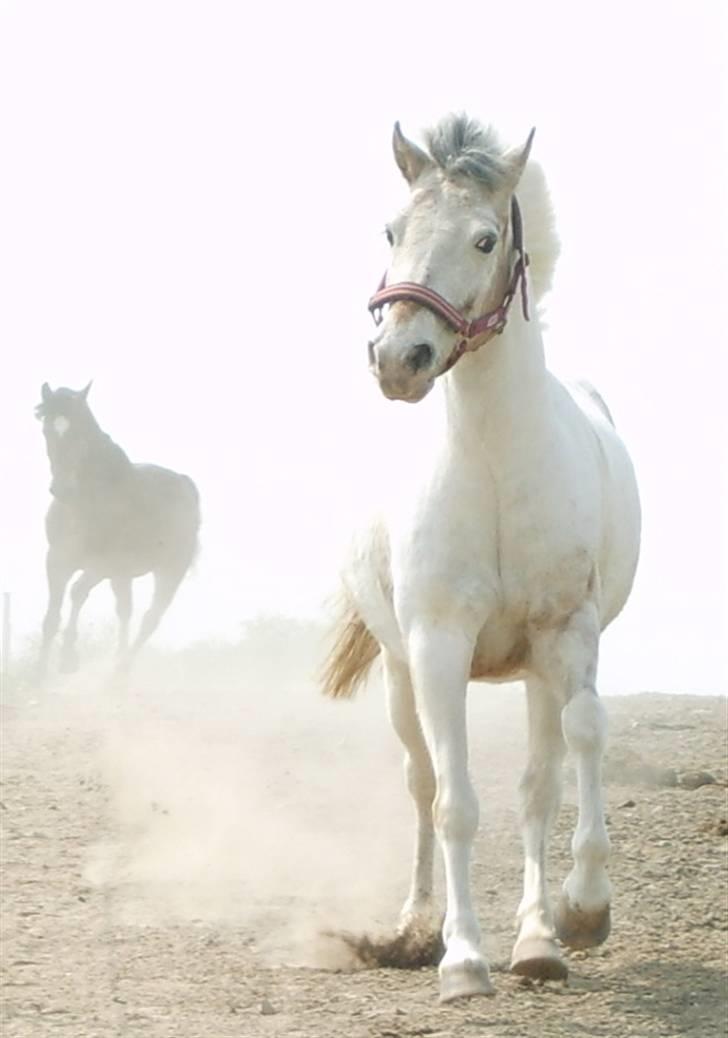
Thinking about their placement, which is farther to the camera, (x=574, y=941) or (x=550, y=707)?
(x=550, y=707)

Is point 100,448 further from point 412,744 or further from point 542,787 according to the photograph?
point 542,787

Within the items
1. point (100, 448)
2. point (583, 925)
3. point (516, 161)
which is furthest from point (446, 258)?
point (100, 448)

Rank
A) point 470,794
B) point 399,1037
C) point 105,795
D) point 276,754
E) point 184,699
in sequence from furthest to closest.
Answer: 1. point 184,699
2. point 276,754
3. point 105,795
4. point 470,794
5. point 399,1037

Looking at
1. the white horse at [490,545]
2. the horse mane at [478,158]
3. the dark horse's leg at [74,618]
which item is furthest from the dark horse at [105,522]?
the white horse at [490,545]

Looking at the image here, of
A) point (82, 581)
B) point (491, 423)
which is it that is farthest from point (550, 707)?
point (82, 581)

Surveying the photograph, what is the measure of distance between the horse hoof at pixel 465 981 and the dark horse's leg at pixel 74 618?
557 inches

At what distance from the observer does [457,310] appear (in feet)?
19.1

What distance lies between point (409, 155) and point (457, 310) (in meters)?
0.56

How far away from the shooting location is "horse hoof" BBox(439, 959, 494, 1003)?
5.87m

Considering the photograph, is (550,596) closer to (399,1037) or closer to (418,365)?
(418,365)

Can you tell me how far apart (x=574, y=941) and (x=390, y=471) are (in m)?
1.60

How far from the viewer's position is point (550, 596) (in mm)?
6250

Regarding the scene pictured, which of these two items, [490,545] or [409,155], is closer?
[409,155]

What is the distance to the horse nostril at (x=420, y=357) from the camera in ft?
18.2
